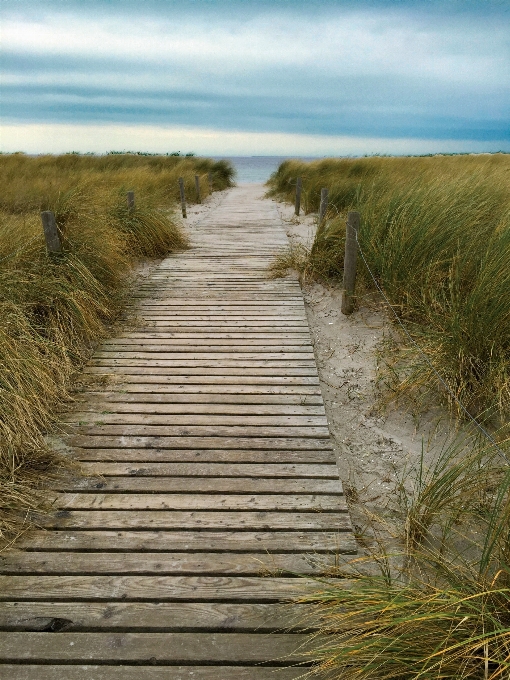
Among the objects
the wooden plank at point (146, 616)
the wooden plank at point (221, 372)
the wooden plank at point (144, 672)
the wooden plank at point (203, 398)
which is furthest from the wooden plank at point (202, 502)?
the wooden plank at point (221, 372)

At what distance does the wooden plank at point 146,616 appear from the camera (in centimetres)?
183

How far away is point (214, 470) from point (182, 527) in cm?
46

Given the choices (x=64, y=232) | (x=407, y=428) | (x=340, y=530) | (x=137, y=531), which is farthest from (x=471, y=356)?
(x=64, y=232)

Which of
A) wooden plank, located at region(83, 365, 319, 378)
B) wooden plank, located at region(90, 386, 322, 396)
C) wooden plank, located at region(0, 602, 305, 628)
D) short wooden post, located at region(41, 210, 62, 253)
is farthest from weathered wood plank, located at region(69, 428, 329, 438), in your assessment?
short wooden post, located at region(41, 210, 62, 253)

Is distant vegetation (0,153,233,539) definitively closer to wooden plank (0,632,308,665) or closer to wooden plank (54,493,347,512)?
wooden plank (54,493,347,512)

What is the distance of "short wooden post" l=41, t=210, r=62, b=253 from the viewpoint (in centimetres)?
447

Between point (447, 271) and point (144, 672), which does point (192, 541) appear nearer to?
point (144, 672)

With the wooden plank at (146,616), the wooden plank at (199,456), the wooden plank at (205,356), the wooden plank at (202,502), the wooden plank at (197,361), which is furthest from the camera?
the wooden plank at (205,356)

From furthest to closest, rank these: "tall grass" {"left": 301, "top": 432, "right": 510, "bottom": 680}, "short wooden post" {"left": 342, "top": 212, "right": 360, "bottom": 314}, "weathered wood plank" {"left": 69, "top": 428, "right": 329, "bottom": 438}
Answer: "short wooden post" {"left": 342, "top": 212, "right": 360, "bottom": 314} → "weathered wood plank" {"left": 69, "top": 428, "right": 329, "bottom": 438} → "tall grass" {"left": 301, "top": 432, "right": 510, "bottom": 680}

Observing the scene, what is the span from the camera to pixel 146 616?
6.11 ft

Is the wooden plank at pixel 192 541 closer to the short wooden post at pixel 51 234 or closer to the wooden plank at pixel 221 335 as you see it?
the wooden plank at pixel 221 335

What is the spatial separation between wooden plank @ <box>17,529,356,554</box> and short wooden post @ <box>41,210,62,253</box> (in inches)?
119

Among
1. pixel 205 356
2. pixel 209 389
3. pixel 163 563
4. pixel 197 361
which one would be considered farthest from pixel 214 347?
pixel 163 563

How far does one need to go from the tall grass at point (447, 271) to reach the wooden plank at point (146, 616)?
1474mm
